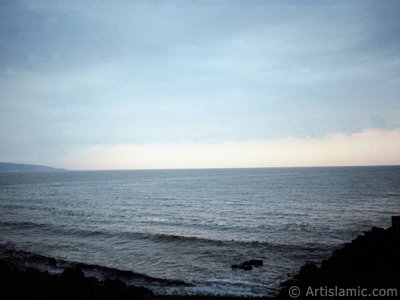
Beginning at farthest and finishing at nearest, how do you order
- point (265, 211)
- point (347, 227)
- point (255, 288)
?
point (265, 211) < point (347, 227) < point (255, 288)

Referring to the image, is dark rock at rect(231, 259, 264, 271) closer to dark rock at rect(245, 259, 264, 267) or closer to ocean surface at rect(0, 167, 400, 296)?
dark rock at rect(245, 259, 264, 267)

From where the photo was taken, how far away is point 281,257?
75.1 ft

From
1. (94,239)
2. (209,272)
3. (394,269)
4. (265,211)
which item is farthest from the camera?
(265,211)

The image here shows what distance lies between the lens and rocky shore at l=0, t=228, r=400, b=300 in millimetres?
12297

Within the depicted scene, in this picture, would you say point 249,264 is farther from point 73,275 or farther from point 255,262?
point 73,275

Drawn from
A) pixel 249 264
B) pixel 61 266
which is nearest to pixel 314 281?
pixel 249 264

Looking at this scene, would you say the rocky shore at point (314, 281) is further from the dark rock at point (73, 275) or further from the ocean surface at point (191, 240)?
the ocean surface at point (191, 240)

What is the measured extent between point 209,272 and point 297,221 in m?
20.9

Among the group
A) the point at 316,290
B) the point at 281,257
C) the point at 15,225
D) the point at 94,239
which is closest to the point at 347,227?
the point at 281,257

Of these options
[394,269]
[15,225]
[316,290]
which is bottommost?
[15,225]

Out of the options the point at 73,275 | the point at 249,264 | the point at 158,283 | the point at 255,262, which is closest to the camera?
the point at 73,275

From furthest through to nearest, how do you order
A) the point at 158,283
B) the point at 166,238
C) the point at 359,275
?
the point at 166,238 < the point at 158,283 < the point at 359,275

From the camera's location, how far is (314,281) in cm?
1369

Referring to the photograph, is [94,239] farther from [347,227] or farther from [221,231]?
[347,227]
